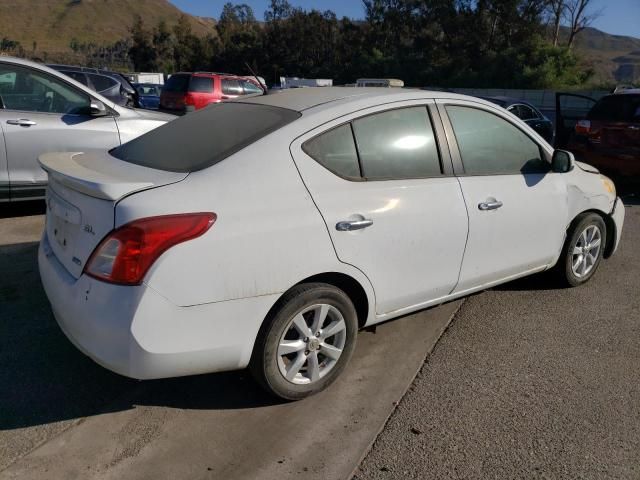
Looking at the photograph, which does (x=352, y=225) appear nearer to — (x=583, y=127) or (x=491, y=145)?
(x=491, y=145)

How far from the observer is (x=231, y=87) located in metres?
17.8

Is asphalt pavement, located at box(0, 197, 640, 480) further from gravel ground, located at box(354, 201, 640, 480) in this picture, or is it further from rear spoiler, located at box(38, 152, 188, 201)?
rear spoiler, located at box(38, 152, 188, 201)

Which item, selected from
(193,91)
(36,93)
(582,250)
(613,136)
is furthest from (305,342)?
(193,91)

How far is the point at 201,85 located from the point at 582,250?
14.1 meters

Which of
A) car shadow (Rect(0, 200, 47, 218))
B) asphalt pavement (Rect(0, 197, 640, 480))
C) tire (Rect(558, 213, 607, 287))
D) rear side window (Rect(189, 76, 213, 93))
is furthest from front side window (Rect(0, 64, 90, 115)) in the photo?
rear side window (Rect(189, 76, 213, 93))

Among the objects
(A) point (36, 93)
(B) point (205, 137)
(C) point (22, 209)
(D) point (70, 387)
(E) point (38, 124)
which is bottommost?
(C) point (22, 209)

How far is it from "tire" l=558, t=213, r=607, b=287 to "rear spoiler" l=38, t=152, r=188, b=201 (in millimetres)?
3142

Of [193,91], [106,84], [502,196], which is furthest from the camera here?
[193,91]

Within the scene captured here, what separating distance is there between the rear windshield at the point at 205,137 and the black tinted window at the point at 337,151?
20cm

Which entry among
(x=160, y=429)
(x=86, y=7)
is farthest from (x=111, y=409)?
(x=86, y=7)

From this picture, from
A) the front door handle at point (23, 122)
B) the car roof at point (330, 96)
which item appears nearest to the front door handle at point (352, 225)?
the car roof at point (330, 96)

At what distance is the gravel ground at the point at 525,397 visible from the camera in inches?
106

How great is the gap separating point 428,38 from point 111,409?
5632 cm

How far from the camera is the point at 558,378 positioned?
→ 11.2 ft
